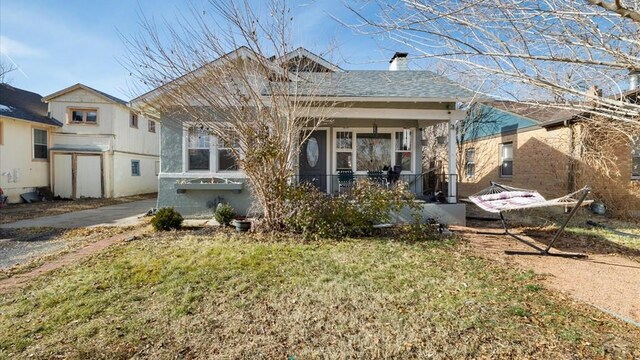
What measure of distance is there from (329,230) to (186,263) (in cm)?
290

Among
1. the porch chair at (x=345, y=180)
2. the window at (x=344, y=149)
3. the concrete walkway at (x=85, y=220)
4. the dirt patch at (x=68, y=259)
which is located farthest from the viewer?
the window at (x=344, y=149)

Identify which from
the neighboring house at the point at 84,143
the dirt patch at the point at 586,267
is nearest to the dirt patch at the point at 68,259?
the dirt patch at the point at 586,267

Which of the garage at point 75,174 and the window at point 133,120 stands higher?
the window at point 133,120

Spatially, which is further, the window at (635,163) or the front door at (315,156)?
the front door at (315,156)

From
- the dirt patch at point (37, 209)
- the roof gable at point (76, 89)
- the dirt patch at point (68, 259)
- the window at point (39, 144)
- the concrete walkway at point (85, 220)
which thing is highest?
the roof gable at point (76, 89)

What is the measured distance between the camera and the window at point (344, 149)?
1071 cm

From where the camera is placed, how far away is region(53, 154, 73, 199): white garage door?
1534 centimetres

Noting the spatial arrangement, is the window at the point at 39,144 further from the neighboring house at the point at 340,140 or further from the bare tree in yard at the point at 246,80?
the bare tree in yard at the point at 246,80

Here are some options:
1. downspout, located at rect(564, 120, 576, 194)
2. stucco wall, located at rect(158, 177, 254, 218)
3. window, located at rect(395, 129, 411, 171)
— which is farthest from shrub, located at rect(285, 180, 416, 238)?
downspout, located at rect(564, 120, 576, 194)

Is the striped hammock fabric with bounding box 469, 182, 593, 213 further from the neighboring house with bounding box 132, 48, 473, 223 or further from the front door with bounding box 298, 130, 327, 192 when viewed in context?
the front door with bounding box 298, 130, 327, 192

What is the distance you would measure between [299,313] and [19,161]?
55.8 feet

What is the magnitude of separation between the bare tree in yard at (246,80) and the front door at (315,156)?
10.7 feet

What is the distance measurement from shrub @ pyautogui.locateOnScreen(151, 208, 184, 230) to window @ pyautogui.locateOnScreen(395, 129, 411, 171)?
703 centimetres

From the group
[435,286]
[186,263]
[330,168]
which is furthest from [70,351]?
[330,168]
